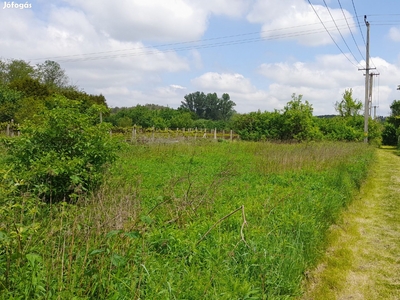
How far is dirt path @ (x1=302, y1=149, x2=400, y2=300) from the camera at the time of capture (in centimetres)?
366

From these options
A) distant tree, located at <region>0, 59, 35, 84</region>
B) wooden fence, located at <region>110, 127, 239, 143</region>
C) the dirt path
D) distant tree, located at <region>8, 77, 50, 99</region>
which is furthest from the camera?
distant tree, located at <region>0, 59, 35, 84</region>

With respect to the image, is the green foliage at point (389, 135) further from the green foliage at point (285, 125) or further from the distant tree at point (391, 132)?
the green foliage at point (285, 125)

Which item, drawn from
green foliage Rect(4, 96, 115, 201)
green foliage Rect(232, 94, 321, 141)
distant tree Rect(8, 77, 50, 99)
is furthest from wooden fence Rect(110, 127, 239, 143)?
distant tree Rect(8, 77, 50, 99)

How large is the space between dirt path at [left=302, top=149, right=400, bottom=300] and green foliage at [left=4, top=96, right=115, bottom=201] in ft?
12.5

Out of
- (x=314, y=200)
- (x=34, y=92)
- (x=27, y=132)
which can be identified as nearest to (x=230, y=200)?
(x=314, y=200)

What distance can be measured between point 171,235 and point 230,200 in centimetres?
209

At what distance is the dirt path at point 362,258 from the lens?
12.0 feet

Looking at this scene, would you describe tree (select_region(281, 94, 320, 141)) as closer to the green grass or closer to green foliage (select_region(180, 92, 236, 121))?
the green grass

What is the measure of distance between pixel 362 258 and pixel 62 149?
5057 mm

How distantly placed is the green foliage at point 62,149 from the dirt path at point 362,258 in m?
3.81

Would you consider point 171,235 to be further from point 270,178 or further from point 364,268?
point 270,178

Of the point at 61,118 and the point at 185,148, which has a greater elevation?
the point at 61,118

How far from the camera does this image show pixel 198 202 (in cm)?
481

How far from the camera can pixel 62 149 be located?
5312 millimetres
